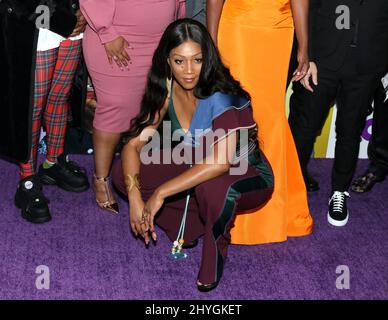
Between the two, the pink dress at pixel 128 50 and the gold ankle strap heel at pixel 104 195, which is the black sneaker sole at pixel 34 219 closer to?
the gold ankle strap heel at pixel 104 195

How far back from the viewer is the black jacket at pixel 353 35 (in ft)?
9.82

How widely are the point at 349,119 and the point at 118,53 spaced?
103cm

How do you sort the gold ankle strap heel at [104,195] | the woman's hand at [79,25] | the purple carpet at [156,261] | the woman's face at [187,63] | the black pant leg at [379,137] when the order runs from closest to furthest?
the woman's face at [187,63] → the purple carpet at [156,261] → the woman's hand at [79,25] → the gold ankle strap heel at [104,195] → the black pant leg at [379,137]

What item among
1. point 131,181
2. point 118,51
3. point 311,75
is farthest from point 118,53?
point 311,75

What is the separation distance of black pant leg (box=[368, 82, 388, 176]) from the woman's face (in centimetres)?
112

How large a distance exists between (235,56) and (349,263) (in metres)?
0.97

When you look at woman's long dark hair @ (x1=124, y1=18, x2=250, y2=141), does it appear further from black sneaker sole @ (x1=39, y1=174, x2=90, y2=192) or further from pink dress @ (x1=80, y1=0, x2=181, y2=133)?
black sneaker sole @ (x1=39, y1=174, x2=90, y2=192)

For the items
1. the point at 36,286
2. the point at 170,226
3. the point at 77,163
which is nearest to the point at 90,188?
the point at 77,163

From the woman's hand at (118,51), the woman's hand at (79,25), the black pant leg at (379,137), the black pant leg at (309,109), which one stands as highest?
the woman's hand at (79,25)

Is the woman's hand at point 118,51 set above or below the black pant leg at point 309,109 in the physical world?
above

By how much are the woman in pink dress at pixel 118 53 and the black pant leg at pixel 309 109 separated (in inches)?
26.0

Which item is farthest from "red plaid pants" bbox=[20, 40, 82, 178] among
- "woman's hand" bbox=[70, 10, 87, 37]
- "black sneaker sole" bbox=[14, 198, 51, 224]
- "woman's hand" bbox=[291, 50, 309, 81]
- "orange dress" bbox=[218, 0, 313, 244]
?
"woman's hand" bbox=[291, 50, 309, 81]

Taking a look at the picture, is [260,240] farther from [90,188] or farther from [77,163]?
[77,163]

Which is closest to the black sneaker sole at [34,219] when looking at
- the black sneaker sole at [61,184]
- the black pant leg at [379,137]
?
the black sneaker sole at [61,184]
